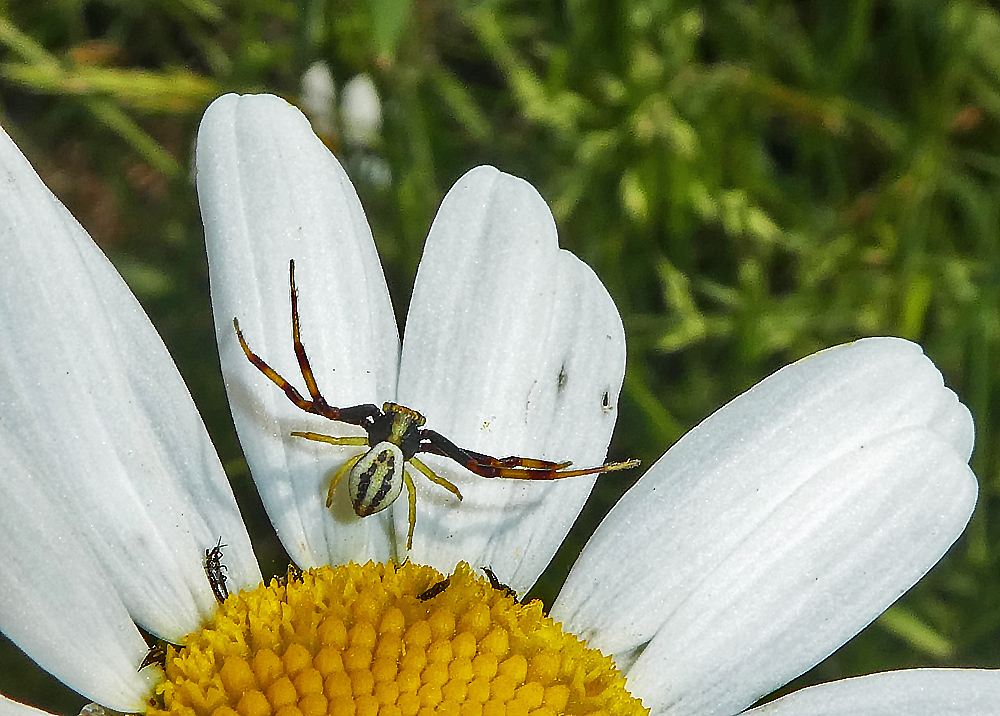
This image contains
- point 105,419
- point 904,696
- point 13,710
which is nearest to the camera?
point 13,710

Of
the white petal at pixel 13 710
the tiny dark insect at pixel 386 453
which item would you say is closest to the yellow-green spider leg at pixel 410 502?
the tiny dark insect at pixel 386 453

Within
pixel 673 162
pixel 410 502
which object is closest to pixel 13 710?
pixel 410 502

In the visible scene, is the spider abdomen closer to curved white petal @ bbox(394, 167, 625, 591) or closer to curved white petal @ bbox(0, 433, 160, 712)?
curved white petal @ bbox(394, 167, 625, 591)

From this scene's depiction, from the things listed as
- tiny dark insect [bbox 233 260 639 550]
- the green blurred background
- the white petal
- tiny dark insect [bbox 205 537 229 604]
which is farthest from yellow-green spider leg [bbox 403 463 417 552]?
the green blurred background

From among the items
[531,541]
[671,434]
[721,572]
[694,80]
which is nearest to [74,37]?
[694,80]

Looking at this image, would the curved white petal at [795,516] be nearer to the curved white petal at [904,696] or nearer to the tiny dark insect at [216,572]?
the curved white petal at [904,696]

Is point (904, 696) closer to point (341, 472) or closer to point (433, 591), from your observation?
point (433, 591)

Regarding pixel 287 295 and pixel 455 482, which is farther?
pixel 455 482
